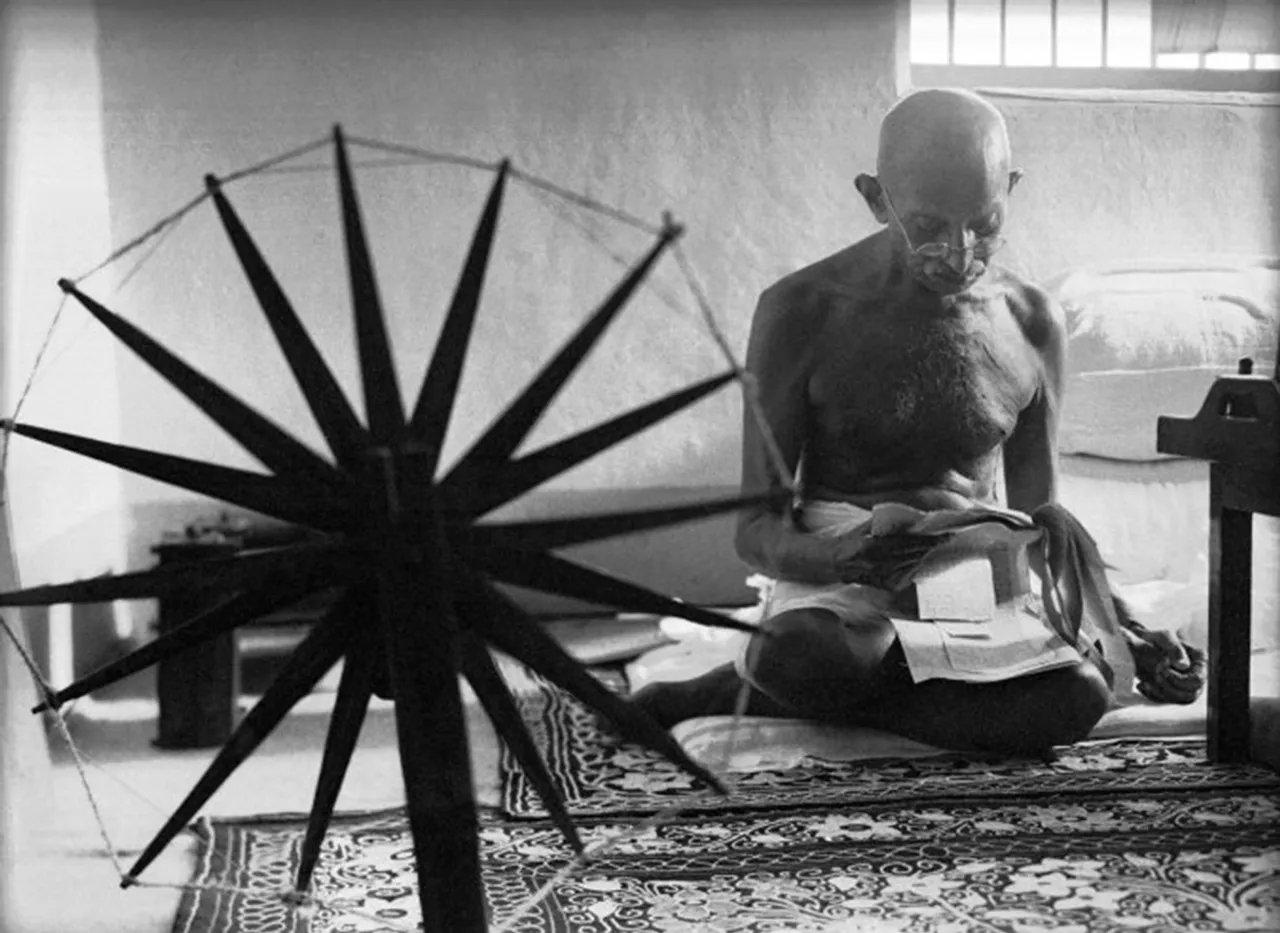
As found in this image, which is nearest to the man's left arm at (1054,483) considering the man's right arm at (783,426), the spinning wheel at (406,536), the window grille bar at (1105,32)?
the man's right arm at (783,426)

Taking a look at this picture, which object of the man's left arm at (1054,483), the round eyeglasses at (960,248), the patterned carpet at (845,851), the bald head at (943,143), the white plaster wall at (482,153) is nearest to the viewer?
the patterned carpet at (845,851)

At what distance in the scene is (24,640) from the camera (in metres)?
2.41

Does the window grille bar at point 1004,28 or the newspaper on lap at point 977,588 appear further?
the newspaper on lap at point 977,588

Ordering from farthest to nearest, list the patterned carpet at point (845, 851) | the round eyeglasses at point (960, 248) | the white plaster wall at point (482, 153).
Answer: the round eyeglasses at point (960, 248), the white plaster wall at point (482, 153), the patterned carpet at point (845, 851)

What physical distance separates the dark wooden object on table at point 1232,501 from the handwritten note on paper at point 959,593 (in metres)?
0.36

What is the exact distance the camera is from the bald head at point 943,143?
103 inches

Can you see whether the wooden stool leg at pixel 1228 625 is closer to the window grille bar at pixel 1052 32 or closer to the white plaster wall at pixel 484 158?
the window grille bar at pixel 1052 32

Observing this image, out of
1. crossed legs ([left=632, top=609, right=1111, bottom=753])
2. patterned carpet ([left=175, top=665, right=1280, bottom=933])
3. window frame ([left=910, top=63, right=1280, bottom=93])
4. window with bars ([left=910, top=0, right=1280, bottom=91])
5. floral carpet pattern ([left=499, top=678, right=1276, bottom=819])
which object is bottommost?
patterned carpet ([left=175, top=665, right=1280, bottom=933])

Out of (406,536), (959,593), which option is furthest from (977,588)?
(406,536)

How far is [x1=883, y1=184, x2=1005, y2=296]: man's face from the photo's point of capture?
2672 millimetres

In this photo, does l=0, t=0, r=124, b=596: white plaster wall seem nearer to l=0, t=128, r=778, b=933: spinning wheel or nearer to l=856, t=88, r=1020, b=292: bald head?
l=0, t=128, r=778, b=933: spinning wheel

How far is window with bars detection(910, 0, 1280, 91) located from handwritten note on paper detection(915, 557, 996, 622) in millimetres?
784

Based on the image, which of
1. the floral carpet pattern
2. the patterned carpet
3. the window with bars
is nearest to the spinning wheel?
the patterned carpet

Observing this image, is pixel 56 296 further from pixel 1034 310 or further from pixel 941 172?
pixel 1034 310
